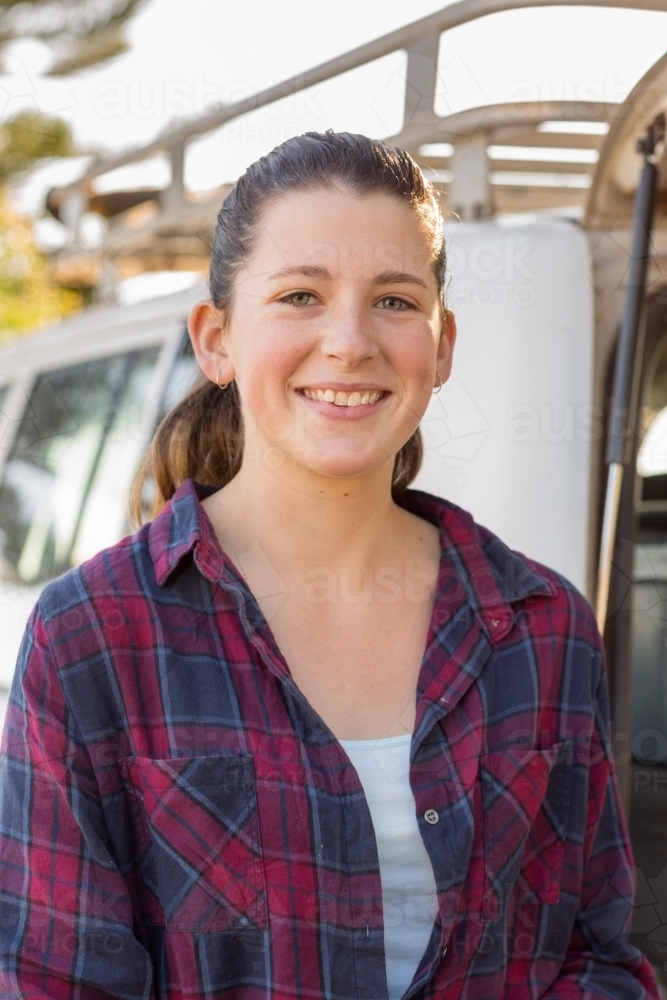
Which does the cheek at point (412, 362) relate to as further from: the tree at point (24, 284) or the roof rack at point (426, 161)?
the tree at point (24, 284)

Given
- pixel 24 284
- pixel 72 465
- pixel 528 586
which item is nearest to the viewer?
pixel 528 586

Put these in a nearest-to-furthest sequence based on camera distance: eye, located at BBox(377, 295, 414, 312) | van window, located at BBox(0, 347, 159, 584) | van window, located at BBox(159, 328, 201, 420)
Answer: eye, located at BBox(377, 295, 414, 312) < van window, located at BBox(159, 328, 201, 420) < van window, located at BBox(0, 347, 159, 584)

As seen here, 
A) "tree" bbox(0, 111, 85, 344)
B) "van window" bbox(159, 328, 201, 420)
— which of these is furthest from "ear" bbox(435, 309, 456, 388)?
"tree" bbox(0, 111, 85, 344)

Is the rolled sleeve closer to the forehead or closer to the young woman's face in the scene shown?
the young woman's face

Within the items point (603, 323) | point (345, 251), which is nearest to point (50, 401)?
point (603, 323)

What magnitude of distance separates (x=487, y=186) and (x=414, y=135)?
19 cm

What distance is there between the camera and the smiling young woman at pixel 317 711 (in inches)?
56.2

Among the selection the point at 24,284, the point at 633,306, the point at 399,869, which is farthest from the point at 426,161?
the point at 24,284

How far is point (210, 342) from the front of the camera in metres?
1.77

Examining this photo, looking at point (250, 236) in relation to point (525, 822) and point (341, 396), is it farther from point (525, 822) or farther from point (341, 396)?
point (525, 822)

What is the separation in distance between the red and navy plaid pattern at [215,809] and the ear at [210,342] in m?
0.24

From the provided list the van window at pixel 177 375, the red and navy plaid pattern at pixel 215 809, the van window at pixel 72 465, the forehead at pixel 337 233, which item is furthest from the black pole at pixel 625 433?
the van window at pixel 72 465

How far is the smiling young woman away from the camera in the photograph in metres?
1.43

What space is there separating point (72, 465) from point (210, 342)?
1888 millimetres
